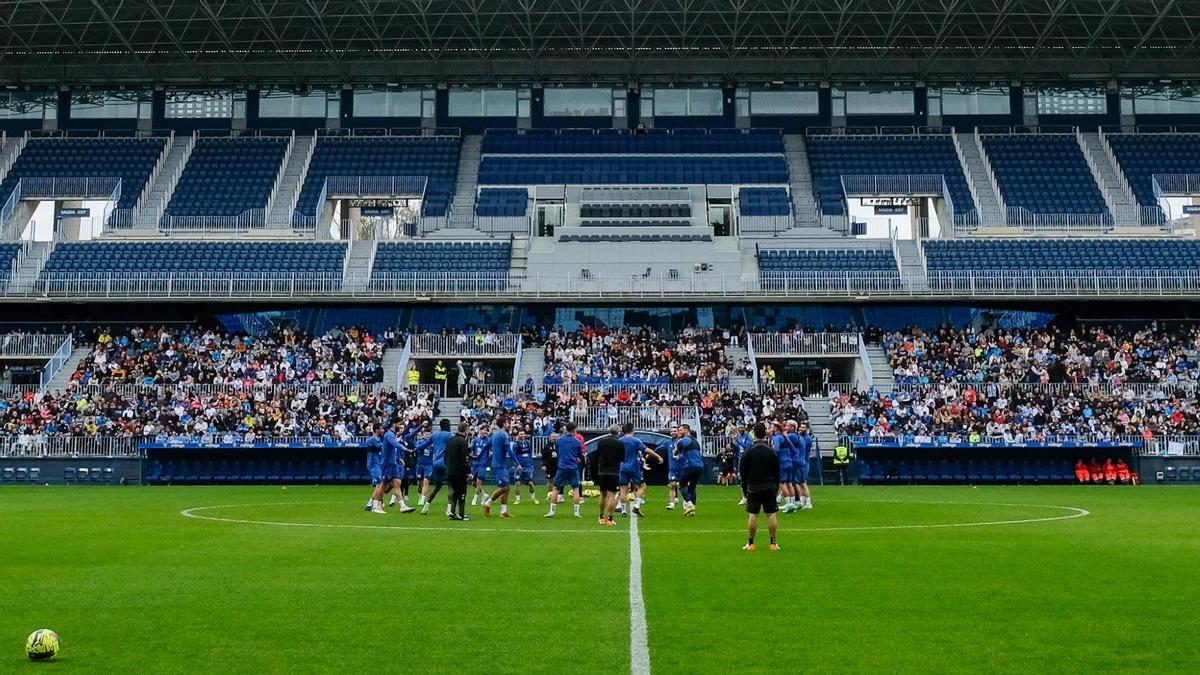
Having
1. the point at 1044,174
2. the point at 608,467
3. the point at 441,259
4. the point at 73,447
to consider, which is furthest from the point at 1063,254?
the point at 73,447

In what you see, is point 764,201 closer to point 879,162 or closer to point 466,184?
point 879,162

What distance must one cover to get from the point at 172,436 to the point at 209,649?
35.7 meters

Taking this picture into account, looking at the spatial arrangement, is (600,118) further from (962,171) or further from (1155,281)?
(1155,281)

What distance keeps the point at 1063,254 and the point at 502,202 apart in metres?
24.4

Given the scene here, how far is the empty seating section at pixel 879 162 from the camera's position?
57594 millimetres

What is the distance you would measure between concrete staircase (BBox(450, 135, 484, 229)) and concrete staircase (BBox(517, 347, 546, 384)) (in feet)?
31.4

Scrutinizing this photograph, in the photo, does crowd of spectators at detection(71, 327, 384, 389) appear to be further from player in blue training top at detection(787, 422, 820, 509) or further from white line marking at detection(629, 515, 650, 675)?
white line marking at detection(629, 515, 650, 675)

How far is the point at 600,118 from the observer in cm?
6303

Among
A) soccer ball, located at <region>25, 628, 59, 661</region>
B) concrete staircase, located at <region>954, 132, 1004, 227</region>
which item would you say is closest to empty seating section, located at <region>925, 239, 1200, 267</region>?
concrete staircase, located at <region>954, 132, 1004, 227</region>

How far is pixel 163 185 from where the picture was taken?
58625mm

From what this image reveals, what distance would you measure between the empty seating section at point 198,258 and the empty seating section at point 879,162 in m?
22.4

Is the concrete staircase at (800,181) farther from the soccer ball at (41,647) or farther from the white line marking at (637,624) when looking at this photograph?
the soccer ball at (41,647)

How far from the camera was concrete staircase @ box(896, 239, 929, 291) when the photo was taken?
5031 cm

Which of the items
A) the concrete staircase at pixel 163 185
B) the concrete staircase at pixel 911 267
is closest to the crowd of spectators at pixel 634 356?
the concrete staircase at pixel 911 267
